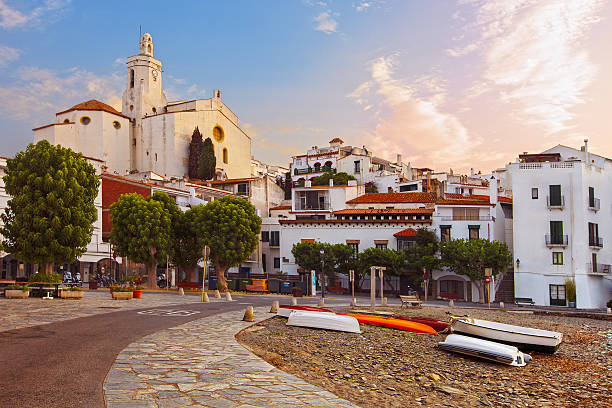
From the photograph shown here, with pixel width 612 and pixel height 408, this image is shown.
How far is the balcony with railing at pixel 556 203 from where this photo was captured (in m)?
48.7

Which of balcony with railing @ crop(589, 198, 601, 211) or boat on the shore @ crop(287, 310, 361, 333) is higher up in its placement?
balcony with railing @ crop(589, 198, 601, 211)

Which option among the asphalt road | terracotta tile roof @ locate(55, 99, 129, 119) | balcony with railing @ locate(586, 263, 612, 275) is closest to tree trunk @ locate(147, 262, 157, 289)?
the asphalt road

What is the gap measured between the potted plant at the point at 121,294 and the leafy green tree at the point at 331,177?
164ft

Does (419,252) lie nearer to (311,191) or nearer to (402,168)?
(311,191)

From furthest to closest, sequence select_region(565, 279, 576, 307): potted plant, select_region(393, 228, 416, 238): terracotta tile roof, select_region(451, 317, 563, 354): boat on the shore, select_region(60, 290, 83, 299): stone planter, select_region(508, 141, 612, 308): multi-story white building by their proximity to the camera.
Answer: select_region(393, 228, 416, 238): terracotta tile roof → select_region(508, 141, 612, 308): multi-story white building → select_region(565, 279, 576, 307): potted plant → select_region(60, 290, 83, 299): stone planter → select_region(451, 317, 563, 354): boat on the shore

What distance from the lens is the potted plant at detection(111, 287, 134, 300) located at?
96.2ft

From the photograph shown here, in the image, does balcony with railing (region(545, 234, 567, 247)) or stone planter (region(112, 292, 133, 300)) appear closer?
stone planter (region(112, 292, 133, 300))

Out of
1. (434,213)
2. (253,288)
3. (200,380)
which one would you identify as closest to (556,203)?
(434,213)

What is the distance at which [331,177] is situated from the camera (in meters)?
80.3

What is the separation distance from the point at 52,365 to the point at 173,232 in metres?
37.5

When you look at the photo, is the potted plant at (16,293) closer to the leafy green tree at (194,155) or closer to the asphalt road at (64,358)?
the asphalt road at (64,358)

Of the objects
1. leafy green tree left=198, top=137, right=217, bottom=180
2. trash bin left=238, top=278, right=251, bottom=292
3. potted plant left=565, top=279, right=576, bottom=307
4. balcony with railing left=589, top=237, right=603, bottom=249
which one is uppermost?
leafy green tree left=198, top=137, right=217, bottom=180

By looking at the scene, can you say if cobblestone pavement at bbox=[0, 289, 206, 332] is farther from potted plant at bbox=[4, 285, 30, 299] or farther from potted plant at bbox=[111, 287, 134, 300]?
potted plant at bbox=[111, 287, 134, 300]

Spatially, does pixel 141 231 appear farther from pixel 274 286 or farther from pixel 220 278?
pixel 274 286
